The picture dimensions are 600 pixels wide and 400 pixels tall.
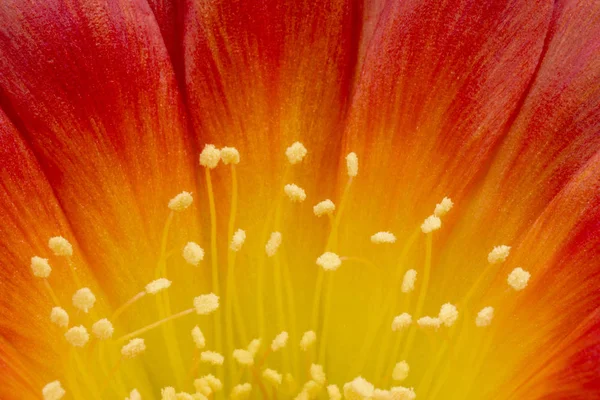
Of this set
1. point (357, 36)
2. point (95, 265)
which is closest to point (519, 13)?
point (357, 36)

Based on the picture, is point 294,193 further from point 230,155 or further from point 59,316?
point 59,316

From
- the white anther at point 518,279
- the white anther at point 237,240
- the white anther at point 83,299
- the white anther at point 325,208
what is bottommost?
the white anther at point 518,279

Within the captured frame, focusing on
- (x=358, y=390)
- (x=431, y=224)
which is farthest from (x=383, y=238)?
(x=358, y=390)

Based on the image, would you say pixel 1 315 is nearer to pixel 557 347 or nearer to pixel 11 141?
pixel 11 141

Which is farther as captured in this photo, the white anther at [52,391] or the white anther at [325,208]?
the white anther at [325,208]

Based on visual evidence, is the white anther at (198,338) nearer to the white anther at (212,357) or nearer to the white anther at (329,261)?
the white anther at (212,357)

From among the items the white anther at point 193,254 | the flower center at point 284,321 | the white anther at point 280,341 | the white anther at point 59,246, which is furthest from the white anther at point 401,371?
the white anther at point 59,246
